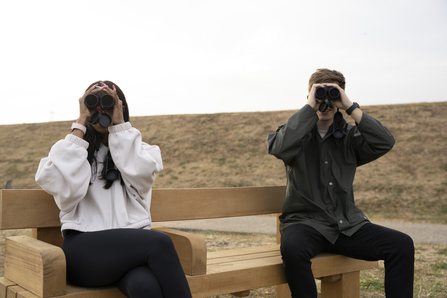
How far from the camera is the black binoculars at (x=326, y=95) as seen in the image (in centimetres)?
269

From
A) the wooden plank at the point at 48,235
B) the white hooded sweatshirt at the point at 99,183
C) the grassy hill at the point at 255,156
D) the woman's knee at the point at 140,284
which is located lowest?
the grassy hill at the point at 255,156

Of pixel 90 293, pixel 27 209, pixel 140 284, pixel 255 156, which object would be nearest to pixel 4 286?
pixel 27 209

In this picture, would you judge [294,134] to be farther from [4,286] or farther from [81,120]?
[4,286]

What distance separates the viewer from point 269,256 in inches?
103

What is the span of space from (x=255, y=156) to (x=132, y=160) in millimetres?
18640

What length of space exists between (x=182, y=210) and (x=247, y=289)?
0.66m

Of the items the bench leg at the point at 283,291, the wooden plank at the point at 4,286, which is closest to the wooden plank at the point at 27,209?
the wooden plank at the point at 4,286

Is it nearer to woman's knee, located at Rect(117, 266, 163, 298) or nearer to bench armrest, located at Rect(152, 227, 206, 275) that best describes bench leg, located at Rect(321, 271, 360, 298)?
bench armrest, located at Rect(152, 227, 206, 275)

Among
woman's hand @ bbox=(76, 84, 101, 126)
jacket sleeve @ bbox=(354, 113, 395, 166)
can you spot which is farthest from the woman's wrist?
jacket sleeve @ bbox=(354, 113, 395, 166)

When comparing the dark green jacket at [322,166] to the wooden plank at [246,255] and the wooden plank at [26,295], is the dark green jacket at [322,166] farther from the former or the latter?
the wooden plank at [26,295]

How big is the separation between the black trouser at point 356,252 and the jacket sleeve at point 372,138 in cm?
51

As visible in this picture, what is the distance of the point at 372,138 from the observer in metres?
2.70

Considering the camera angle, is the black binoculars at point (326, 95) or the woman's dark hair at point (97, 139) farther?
the black binoculars at point (326, 95)

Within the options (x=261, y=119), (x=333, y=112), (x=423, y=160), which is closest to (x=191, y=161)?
(x=261, y=119)
